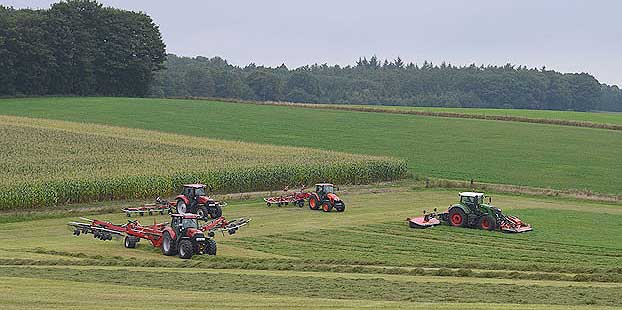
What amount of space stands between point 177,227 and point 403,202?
20426 mm

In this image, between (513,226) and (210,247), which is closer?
(210,247)

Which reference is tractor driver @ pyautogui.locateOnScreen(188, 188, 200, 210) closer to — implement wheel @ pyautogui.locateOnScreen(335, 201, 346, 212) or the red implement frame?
the red implement frame

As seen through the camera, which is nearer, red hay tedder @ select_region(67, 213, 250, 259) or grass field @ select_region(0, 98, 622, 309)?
grass field @ select_region(0, 98, 622, 309)

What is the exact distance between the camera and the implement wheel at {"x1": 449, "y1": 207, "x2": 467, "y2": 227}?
3884 cm

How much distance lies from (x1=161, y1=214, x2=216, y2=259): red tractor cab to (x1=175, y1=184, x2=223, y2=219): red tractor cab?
831cm

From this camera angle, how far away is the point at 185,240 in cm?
3072

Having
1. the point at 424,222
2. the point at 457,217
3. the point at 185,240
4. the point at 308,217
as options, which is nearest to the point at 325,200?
the point at 308,217

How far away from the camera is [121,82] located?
417ft

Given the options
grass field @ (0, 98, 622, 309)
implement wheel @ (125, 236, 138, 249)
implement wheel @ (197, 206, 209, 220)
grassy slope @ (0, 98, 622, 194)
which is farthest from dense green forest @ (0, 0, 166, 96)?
implement wheel @ (125, 236, 138, 249)

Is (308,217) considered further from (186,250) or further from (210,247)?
(186,250)

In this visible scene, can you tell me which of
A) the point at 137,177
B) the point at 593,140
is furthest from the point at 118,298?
the point at 593,140

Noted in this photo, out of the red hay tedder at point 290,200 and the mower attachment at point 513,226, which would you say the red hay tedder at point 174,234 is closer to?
the mower attachment at point 513,226

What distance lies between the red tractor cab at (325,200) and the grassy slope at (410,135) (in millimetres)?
17927

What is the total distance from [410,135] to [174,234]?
54.3 m
